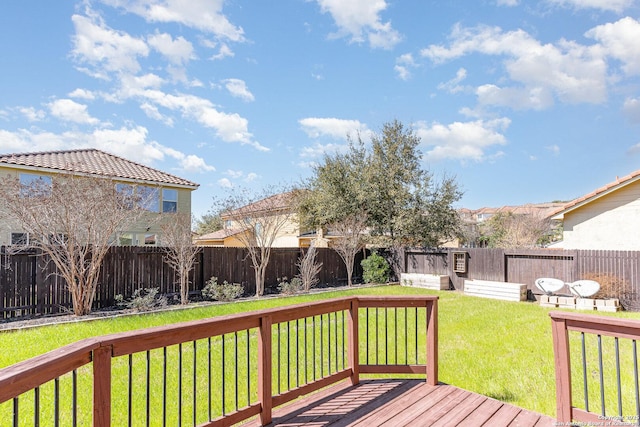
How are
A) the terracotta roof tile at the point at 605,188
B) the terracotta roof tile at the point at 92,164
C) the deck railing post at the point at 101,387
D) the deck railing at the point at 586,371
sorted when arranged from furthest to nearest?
the terracotta roof tile at the point at 92,164 → the terracotta roof tile at the point at 605,188 → the deck railing at the point at 586,371 → the deck railing post at the point at 101,387

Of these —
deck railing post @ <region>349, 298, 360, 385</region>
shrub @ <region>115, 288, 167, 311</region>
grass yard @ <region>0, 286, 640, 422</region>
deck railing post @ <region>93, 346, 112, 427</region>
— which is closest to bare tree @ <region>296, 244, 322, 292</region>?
grass yard @ <region>0, 286, 640, 422</region>

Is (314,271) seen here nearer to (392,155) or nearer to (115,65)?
(392,155)

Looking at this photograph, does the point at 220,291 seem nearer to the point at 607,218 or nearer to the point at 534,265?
the point at 534,265

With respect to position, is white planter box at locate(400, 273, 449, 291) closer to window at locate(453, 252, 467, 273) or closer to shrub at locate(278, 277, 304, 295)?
window at locate(453, 252, 467, 273)

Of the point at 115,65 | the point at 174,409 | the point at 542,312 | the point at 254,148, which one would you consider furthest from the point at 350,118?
the point at 174,409

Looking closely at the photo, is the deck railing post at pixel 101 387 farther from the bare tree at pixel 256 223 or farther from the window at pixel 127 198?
the bare tree at pixel 256 223

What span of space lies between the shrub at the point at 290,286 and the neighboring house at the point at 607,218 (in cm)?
895

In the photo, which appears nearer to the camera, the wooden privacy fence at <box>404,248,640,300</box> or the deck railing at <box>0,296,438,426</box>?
the deck railing at <box>0,296,438,426</box>

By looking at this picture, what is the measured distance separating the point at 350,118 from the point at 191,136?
7402mm

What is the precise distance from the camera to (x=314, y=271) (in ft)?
42.5

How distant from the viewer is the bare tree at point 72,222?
7.68 meters

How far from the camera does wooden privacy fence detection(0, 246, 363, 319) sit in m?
7.75

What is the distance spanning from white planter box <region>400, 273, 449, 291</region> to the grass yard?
329 cm

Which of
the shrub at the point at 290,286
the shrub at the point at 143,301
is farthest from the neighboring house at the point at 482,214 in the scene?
the shrub at the point at 143,301
